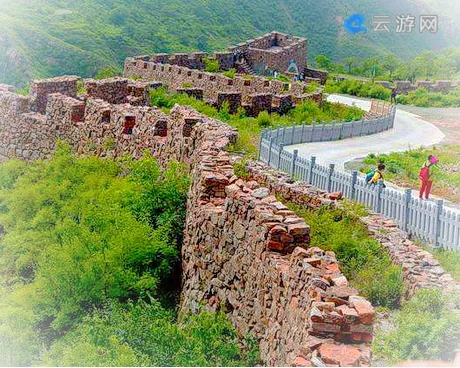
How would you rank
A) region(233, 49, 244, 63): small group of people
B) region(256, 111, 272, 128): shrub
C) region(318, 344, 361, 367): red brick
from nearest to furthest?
region(318, 344, 361, 367): red brick → region(256, 111, 272, 128): shrub → region(233, 49, 244, 63): small group of people

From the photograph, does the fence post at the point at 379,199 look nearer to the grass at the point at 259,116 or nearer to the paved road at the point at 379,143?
the paved road at the point at 379,143

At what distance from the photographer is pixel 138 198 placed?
1641 centimetres

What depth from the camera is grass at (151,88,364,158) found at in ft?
96.6

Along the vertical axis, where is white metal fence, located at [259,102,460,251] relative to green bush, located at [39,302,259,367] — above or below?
above

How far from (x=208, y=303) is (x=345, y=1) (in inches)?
2147

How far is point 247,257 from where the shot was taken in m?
11.9

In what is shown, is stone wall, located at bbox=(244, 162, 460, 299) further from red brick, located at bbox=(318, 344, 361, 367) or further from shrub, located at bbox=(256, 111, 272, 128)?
shrub, located at bbox=(256, 111, 272, 128)

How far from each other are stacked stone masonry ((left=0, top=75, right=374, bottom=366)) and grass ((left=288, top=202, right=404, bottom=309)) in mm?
1532

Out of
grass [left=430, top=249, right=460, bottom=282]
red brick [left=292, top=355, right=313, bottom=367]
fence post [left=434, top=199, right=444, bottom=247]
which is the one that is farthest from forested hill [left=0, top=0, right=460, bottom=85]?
red brick [left=292, top=355, right=313, bottom=367]

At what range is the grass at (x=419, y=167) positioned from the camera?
21056 mm

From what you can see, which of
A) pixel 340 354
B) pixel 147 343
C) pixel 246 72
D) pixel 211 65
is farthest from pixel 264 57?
pixel 340 354

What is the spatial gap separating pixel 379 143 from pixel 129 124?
37.8ft

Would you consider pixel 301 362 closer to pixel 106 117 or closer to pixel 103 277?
pixel 103 277

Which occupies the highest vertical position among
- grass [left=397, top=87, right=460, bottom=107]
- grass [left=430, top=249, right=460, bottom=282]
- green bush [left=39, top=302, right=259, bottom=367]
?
grass [left=397, top=87, right=460, bottom=107]
